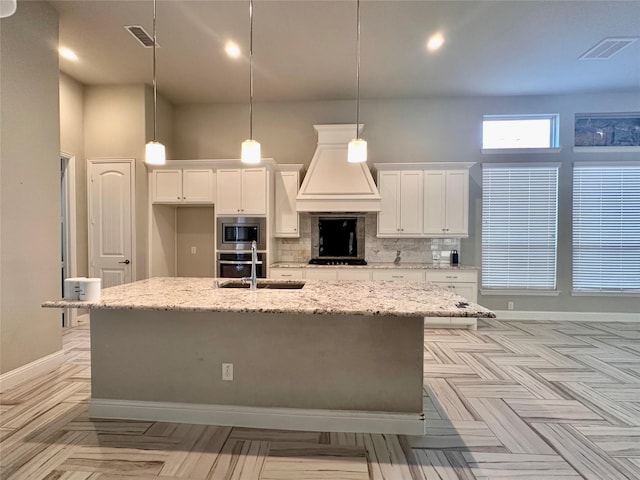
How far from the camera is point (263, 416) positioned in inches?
86.4

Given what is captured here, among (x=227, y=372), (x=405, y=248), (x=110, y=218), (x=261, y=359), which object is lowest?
(x=227, y=372)

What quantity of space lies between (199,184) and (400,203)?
3.05 metres

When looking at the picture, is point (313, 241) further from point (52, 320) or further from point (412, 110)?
point (52, 320)

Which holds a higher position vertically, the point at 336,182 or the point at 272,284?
the point at 336,182

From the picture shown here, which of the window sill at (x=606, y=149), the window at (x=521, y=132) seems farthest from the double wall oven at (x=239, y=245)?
the window sill at (x=606, y=149)

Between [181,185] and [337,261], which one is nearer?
[181,185]

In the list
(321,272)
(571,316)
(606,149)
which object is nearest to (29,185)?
(321,272)

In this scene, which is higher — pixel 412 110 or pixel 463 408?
pixel 412 110

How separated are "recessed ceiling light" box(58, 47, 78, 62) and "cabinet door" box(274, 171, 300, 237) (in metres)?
2.85

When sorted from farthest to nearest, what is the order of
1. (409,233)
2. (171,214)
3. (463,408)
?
(171,214)
(409,233)
(463,408)

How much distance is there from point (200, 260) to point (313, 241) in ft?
6.28

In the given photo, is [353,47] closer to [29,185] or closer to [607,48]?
[607,48]

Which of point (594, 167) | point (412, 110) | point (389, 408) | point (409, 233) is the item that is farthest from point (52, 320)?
point (594, 167)

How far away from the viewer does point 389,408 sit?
2.14 m
